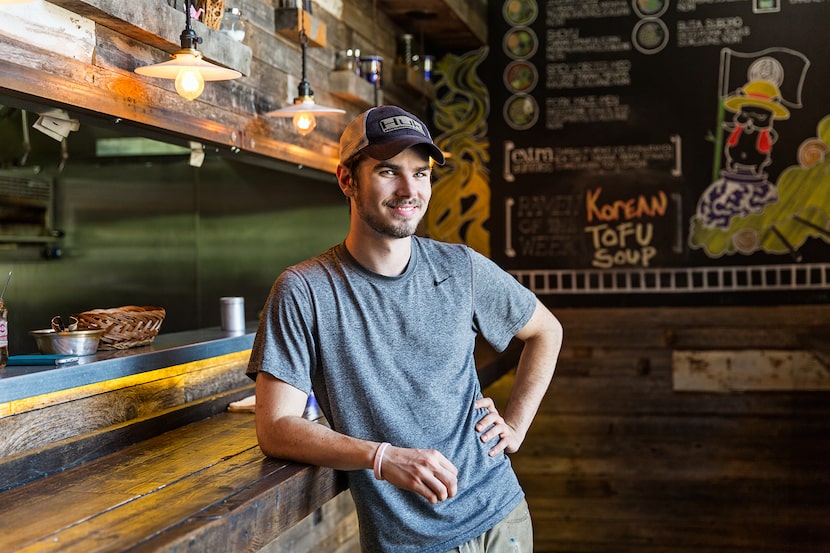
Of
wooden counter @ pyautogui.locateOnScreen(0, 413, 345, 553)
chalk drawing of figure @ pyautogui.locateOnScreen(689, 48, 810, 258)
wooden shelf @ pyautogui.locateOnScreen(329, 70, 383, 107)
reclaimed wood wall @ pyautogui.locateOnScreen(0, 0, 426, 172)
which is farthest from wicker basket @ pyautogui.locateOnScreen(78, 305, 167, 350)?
chalk drawing of figure @ pyautogui.locateOnScreen(689, 48, 810, 258)

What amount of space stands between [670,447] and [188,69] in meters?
4.06

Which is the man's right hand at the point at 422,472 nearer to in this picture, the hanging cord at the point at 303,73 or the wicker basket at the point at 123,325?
the wicker basket at the point at 123,325

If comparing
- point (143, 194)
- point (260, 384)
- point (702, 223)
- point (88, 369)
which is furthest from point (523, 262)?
point (260, 384)

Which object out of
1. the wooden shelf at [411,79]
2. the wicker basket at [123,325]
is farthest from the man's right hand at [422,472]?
the wooden shelf at [411,79]

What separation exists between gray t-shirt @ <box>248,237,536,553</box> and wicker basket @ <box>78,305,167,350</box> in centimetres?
109

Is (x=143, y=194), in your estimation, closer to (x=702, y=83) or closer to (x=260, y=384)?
(x=702, y=83)

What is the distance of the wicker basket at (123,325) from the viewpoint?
9.44ft

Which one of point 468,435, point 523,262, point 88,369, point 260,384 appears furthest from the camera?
point 523,262

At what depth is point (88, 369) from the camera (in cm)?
254

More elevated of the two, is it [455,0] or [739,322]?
[455,0]

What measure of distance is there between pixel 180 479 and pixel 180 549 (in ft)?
1.99

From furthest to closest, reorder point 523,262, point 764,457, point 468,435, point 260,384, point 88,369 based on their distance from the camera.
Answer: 1. point 523,262
2. point 764,457
3. point 88,369
4. point 468,435
5. point 260,384

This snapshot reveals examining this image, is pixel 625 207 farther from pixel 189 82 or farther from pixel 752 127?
pixel 189 82

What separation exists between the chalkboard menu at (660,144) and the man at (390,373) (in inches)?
151
